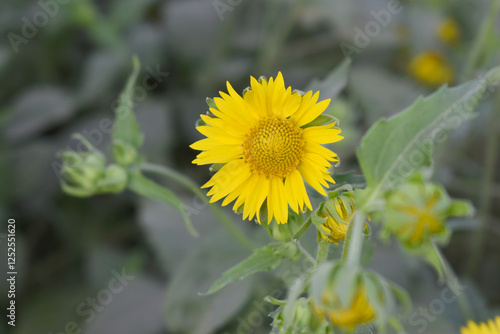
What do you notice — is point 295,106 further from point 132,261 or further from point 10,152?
point 10,152

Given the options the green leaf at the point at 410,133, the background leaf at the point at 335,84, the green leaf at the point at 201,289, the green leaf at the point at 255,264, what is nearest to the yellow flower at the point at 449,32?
the background leaf at the point at 335,84

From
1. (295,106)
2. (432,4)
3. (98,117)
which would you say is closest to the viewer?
(295,106)

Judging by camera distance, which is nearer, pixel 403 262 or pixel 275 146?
pixel 275 146

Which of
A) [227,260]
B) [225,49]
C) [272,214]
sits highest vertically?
[225,49]

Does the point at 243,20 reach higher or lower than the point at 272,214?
higher

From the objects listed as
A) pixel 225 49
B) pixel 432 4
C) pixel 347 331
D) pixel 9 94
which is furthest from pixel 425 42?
pixel 9 94

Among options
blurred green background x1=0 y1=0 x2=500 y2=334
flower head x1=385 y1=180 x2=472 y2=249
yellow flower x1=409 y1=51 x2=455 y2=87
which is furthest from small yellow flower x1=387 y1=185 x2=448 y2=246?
yellow flower x1=409 y1=51 x2=455 y2=87

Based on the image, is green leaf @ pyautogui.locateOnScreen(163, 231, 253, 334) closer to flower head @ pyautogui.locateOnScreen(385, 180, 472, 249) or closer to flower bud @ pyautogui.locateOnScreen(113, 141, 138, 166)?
flower bud @ pyautogui.locateOnScreen(113, 141, 138, 166)
